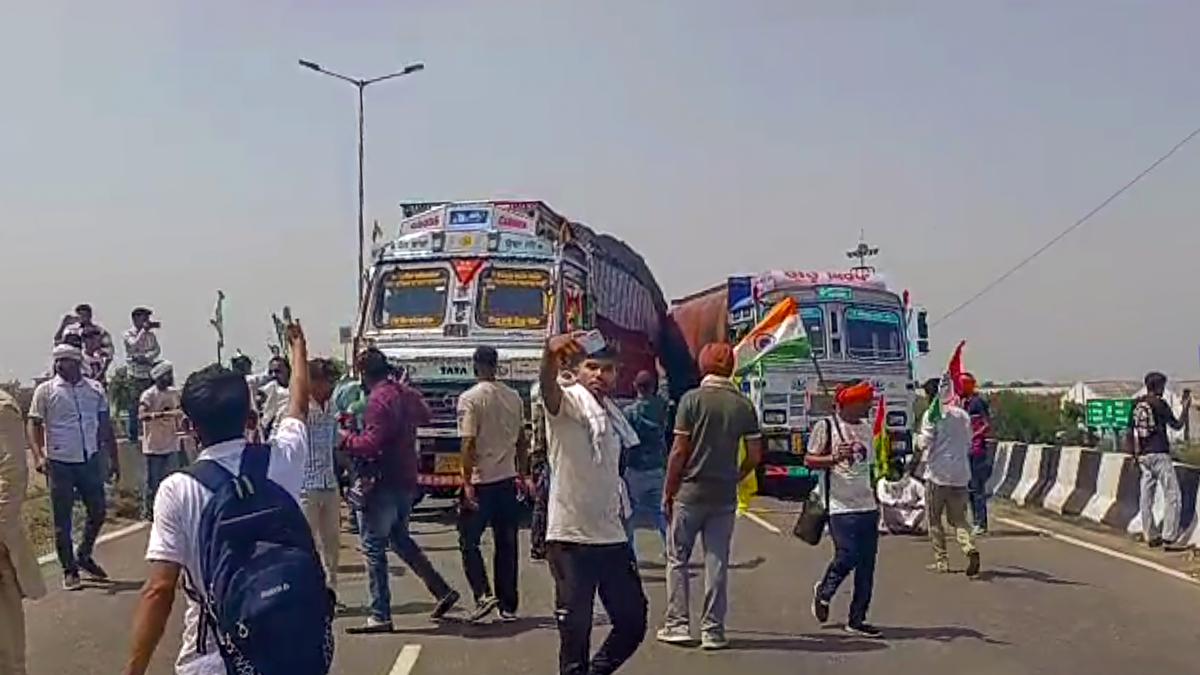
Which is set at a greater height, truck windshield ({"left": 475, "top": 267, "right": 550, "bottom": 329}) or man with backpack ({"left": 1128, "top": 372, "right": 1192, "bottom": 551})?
truck windshield ({"left": 475, "top": 267, "right": 550, "bottom": 329})

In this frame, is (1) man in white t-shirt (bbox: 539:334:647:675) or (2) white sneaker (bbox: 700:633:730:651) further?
(2) white sneaker (bbox: 700:633:730:651)

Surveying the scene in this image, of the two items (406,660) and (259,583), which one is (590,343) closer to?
(406,660)

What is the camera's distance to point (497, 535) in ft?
36.3

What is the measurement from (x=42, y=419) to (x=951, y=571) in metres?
7.54

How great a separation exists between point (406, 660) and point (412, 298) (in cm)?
1018

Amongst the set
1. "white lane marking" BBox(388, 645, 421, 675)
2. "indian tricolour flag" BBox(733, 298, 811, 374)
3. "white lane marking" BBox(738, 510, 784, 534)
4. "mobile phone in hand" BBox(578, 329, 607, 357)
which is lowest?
"white lane marking" BBox(388, 645, 421, 675)

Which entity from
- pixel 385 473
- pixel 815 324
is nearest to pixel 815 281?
pixel 815 324

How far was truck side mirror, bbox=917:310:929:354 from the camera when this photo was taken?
23.4 m

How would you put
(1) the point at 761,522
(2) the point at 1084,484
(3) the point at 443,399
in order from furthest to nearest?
(2) the point at 1084,484
(1) the point at 761,522
(3) the point at 443,399

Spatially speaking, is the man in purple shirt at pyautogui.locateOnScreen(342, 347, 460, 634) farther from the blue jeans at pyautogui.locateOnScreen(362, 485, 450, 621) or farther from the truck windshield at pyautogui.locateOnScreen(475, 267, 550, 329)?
the truck windshield at pyautogui.locateOnScreen(475, 267, 550, 329)

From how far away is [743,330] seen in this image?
24.2 metres

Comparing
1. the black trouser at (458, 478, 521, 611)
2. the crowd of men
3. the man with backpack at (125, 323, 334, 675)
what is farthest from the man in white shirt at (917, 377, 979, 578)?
the man with backpack at (125, 323, 334, 675)

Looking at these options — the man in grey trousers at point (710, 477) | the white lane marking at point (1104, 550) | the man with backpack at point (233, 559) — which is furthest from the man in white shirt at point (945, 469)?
the man with backpack at point (233, 559)

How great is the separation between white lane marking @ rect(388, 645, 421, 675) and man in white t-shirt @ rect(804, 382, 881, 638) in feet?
9.10
